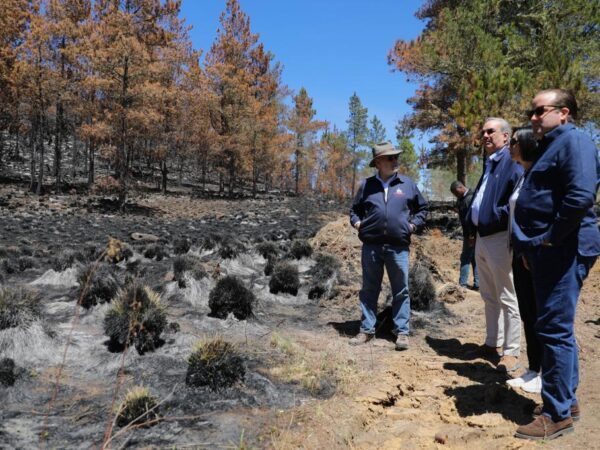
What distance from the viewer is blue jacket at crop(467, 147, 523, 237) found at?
150 inches

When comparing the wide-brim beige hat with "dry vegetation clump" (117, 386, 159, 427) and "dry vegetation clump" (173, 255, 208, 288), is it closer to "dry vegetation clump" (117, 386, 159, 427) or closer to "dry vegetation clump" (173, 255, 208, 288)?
"dry vegetation clump" (117, 386, 159, 427)

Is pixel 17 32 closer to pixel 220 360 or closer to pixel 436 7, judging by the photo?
pixel 436 7

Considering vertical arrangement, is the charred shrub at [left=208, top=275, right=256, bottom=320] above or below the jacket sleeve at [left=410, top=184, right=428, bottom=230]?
below

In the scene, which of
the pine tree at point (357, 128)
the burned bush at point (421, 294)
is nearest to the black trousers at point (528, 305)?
the burned bush at point (421, 294)

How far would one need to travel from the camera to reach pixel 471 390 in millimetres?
3752

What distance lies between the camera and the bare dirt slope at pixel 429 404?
2990 mm

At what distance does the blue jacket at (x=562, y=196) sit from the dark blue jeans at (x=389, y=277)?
6.09 ft

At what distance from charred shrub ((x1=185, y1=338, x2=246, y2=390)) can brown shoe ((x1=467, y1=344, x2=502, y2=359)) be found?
2279mm

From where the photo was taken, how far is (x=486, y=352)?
14.9 feet

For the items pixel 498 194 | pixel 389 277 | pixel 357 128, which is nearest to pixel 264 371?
pixel 389 277

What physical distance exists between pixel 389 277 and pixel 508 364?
1.39m

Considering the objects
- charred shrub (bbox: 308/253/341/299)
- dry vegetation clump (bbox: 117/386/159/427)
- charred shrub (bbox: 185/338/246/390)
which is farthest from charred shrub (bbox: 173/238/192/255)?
dry vegetation clump (bbox: 117/386/159/427)

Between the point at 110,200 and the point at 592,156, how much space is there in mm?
24734

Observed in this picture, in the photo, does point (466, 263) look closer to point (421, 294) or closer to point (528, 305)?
point (421, 294)
